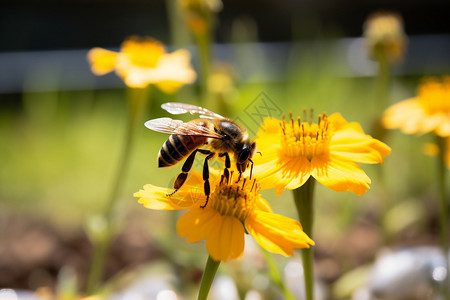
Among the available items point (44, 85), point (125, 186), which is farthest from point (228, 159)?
Answer: point (44, 85)

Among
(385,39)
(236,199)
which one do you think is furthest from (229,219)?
(385,39)

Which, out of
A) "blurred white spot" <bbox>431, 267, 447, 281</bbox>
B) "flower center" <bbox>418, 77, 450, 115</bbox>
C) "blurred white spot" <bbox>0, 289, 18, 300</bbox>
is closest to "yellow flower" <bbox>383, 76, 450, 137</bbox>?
"flower center" <bbox>418, 77, 450, 115</bbox>

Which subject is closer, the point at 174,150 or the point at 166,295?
the point at 174,150

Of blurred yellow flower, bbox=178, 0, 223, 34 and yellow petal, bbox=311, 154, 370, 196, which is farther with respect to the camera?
blurred yellow flower, bbox=178, 0, 223, 34

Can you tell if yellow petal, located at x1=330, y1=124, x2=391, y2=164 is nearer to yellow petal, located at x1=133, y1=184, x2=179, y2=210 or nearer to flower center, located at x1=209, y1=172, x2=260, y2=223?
flower center, located at x1=209, y1=172, x2=260, y2=223

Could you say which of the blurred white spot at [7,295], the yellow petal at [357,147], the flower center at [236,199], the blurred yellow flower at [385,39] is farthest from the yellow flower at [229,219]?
the blurred yellow flower at [385,39]

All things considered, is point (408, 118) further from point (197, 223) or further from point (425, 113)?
point (197, 223)
